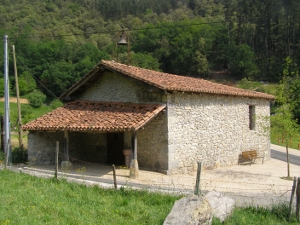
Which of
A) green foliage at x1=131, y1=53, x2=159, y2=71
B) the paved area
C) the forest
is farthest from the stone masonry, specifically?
green foliage at x1=131, y1=53, x2=159, y2=71

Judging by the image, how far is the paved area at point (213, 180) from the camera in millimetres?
9422

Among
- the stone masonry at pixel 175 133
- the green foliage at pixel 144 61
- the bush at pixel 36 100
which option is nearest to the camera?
the stone masonry at pixel 175 133

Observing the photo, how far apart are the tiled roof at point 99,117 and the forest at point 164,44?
32035mm

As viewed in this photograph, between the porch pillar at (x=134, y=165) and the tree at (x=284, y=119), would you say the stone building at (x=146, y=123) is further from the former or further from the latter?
the tree at (x=284, y=119)

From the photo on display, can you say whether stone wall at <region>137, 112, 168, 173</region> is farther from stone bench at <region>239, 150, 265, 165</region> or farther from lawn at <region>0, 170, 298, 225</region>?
stone bench at <region>239, 150, 265, 165</region>

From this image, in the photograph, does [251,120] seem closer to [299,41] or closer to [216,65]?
[299,41]

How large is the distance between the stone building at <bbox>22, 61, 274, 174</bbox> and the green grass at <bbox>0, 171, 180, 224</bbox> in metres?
3.29

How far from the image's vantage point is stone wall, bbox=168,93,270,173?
516 inches

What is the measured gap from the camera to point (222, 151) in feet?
51.0

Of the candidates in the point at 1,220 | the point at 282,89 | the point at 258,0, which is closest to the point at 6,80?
the point at 1,220

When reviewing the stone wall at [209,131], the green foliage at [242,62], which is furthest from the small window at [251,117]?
the green foliage at [242,62]

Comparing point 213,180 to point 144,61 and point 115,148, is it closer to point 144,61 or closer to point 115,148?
point 115,148

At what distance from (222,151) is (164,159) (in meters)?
3.92

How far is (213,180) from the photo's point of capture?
12.0 metres
